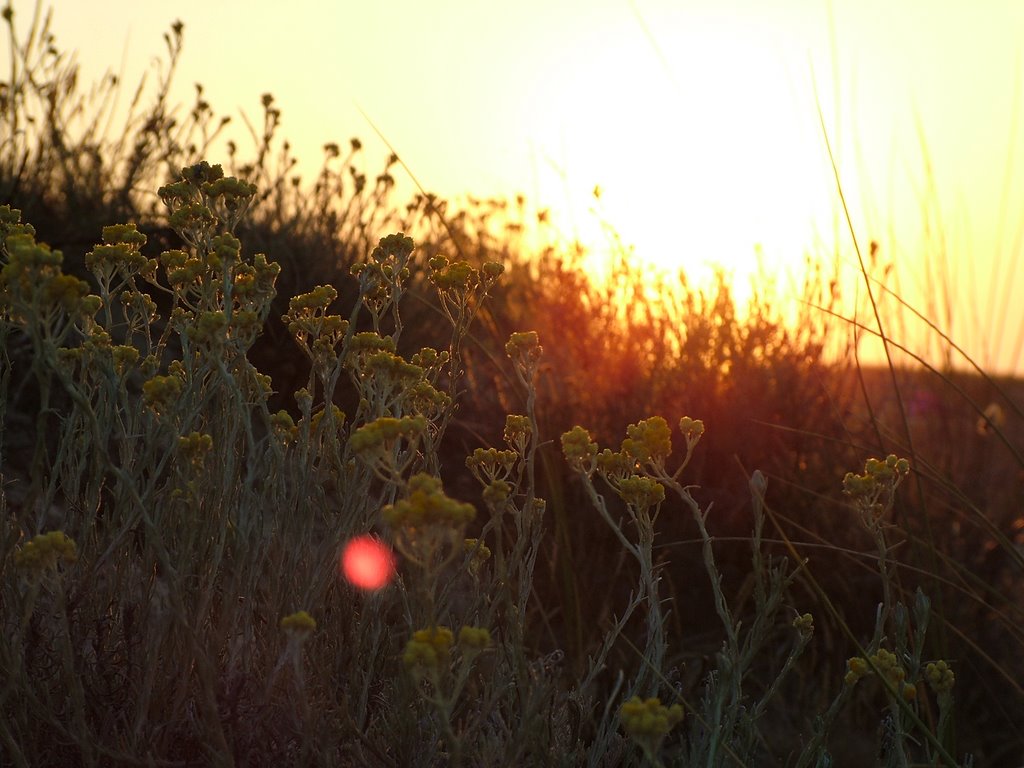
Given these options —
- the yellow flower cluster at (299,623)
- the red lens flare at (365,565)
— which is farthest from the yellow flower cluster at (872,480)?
the yellow flower cluster at (299,623)

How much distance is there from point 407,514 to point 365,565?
686 mm

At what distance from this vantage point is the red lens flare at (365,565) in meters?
1.70

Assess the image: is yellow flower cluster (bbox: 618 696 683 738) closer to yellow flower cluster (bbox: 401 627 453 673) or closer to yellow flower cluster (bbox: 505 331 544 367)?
yellow flower cluster (bbox: 401 627 453 673)

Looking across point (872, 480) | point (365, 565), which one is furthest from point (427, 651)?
point (872, 480)

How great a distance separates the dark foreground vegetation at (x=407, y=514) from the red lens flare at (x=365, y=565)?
0.03 metres

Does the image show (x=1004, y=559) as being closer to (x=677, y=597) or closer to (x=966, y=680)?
(x=966, y=680)

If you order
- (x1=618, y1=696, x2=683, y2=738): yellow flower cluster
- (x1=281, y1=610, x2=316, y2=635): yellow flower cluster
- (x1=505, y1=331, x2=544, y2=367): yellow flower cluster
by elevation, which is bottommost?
(x1=618, y1=696, x2=683, y2=738): yellow flower cluster

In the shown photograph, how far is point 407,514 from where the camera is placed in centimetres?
108

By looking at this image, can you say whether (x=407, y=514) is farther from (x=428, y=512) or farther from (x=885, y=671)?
(x=885, y=671)

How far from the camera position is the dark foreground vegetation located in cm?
145

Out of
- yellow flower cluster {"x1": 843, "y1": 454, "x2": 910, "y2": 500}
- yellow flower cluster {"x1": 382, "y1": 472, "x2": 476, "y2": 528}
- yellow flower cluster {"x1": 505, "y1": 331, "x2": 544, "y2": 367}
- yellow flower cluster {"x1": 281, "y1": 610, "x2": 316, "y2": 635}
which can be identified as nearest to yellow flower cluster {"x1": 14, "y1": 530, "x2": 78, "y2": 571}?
yellow flower cluster {"x1": 281, "y1": 610, "x2": 316, "y2": 635}

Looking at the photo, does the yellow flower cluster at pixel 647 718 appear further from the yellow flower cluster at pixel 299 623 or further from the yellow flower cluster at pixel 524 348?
the yellow flower cluster at pixel 524 348

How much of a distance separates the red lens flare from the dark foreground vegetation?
0.03 m

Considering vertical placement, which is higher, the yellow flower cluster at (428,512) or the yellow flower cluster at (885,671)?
the yellow flower cluster at (428,512)
